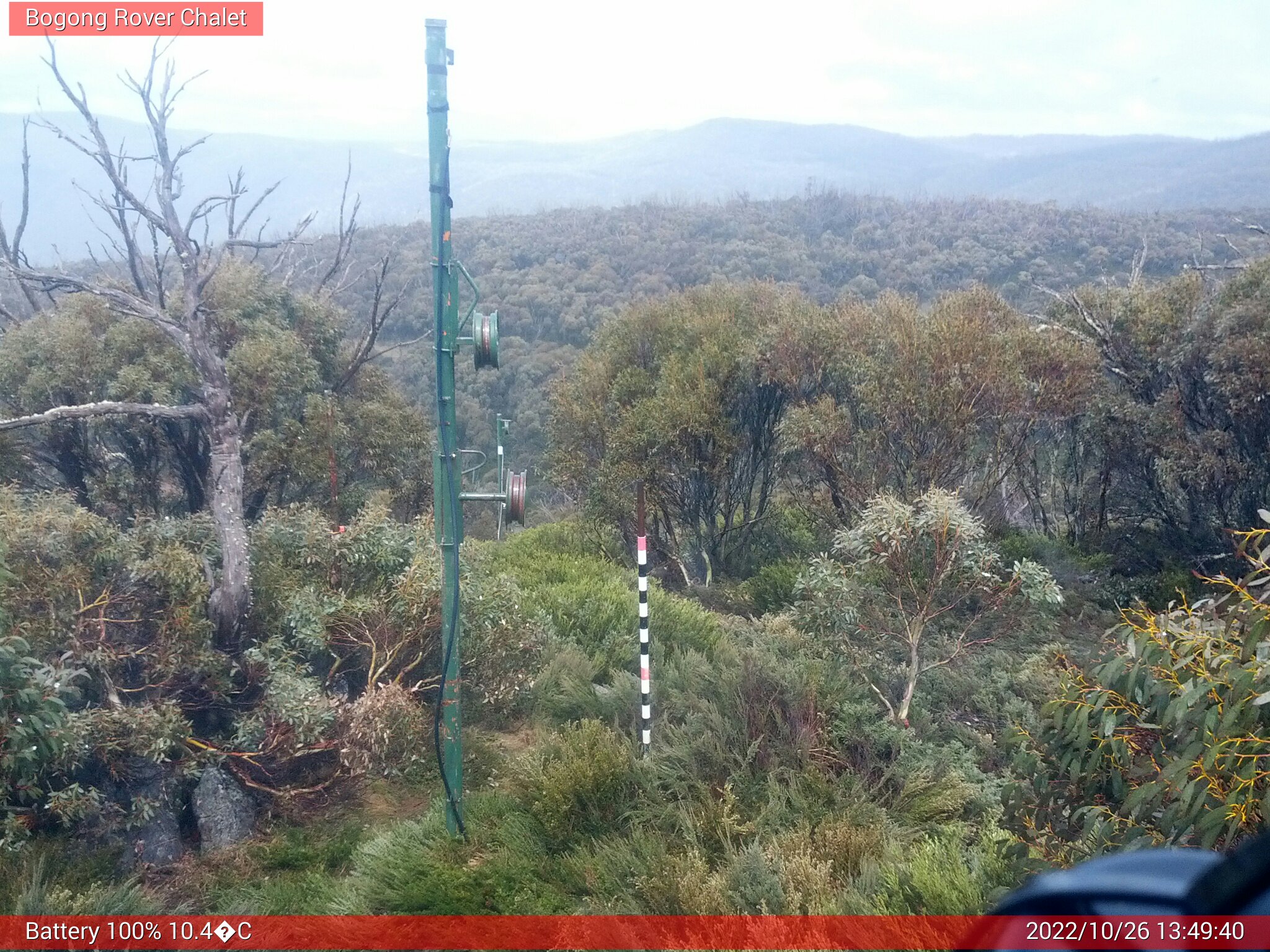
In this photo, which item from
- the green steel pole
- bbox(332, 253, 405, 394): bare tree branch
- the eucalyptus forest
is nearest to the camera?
the eucalyptus forest

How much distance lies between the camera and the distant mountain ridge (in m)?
15.0

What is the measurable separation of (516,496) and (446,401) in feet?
2.34

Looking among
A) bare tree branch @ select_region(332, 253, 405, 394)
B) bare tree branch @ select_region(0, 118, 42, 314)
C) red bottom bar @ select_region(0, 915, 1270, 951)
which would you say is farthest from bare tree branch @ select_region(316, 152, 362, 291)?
red bottom bar @ select_region(0, 915, 1270, 951)

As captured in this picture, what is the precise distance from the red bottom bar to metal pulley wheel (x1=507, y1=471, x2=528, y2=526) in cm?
214

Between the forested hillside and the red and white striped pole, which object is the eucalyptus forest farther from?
the forested hillside

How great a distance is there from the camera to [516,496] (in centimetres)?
499

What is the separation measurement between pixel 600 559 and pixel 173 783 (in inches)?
265

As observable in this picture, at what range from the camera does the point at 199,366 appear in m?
6.37

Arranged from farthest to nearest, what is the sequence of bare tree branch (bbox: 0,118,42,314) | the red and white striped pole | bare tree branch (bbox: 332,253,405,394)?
bare tree branch (bbox: 332,253,405,394)
bare tree branch (bbox: 0,118,42,314)
the red and white striped pole

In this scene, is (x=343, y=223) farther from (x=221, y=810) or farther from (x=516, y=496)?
(x=221, y=810)

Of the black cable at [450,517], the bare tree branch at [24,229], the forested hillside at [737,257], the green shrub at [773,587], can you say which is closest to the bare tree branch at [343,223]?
the bare tree branch at [24,229]

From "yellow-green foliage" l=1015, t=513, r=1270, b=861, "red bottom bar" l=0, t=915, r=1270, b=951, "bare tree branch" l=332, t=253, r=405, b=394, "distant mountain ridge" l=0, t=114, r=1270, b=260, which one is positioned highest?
"distant mountain ridge" l=0, t=114, r=1270, b=260

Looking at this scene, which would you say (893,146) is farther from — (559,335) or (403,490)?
(403,490)

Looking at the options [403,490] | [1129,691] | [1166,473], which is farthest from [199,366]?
[1166,473]
